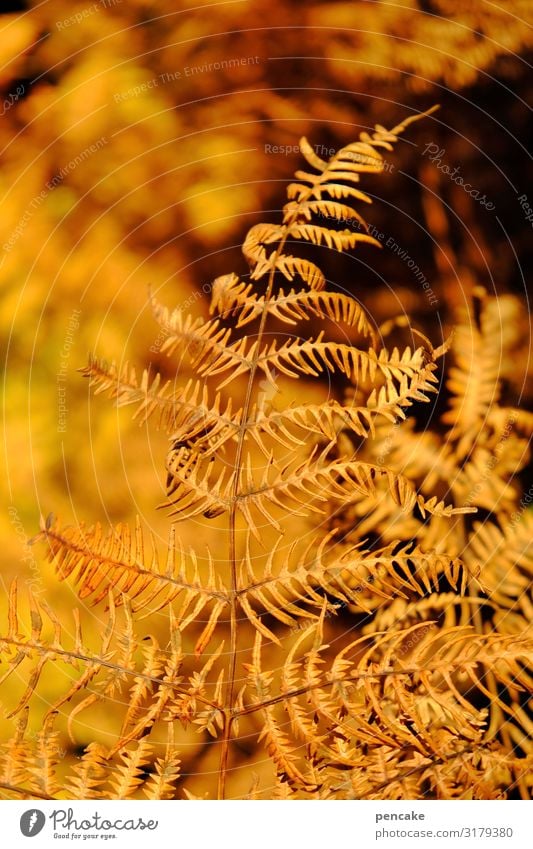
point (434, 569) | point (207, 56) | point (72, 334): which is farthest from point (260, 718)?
point (207, 56)

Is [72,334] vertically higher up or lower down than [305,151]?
lower down

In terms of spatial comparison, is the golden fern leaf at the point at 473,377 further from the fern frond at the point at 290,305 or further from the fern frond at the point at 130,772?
the fern frond at the point at 130,772

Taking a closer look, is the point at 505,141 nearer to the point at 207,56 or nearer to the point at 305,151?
the point at 305,151

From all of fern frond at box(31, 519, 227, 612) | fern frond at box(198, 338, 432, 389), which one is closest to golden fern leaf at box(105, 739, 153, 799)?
fern frond at box(31, 519, 227, 612)
